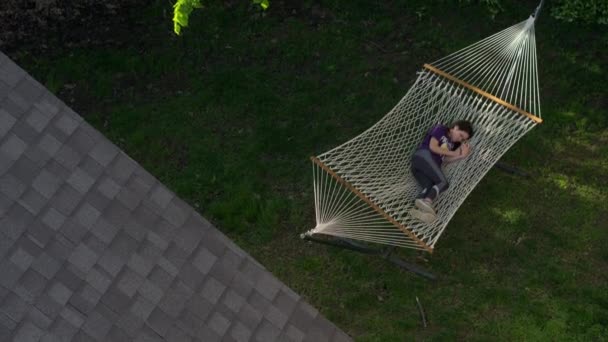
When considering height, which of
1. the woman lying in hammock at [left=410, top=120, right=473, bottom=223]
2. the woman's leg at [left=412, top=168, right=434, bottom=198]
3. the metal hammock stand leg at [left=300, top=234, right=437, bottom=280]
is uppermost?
the woman lying in hammock at [left=410, top=120, right=473, bottom=223]

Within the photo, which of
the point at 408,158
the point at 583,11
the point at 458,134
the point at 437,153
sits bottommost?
the point at 408,158

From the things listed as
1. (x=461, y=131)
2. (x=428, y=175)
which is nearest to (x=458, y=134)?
(x=461, y=131)

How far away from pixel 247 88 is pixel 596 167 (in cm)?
293

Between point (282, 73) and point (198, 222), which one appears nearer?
point (198, 222)

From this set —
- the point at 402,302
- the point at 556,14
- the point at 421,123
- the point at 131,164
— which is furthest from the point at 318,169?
the point at 556,14

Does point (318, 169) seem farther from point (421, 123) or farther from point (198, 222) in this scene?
point (198, 222)

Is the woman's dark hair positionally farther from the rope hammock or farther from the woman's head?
the rope hammock

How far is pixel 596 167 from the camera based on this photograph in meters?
5.55

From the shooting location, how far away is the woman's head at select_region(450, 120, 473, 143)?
16.6ft

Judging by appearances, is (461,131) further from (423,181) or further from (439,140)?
(423,181)

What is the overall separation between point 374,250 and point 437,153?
0.88m

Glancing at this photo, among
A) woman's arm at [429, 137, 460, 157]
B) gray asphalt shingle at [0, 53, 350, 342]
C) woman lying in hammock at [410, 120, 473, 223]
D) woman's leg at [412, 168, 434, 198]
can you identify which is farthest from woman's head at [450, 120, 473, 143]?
gray asphalt shingle at [0, 53, 350, 342]

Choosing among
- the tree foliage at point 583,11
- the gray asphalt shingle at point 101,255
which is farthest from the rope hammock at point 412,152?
the tree foliage at point 583,11

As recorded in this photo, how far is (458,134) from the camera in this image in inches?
200
